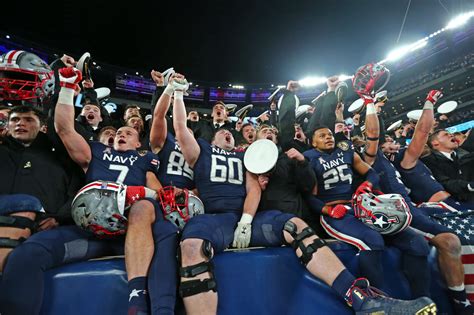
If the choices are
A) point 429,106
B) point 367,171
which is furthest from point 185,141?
point 429,106

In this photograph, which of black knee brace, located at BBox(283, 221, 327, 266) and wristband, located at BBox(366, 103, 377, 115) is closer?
black knee brace, located at BBox(283, 221, 327, 266)

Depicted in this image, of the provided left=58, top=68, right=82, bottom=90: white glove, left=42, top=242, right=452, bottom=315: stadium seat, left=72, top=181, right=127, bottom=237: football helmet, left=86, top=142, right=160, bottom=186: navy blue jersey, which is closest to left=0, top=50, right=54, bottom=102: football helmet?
left=58, top=68, right=82, bottom=90: white glove

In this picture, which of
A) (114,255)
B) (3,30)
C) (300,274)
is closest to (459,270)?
(300,274)

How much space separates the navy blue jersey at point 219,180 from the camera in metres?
2.47

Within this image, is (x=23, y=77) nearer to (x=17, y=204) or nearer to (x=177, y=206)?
(x=17, y=204)

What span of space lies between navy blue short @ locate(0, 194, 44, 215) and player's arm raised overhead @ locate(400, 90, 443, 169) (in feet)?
13.4

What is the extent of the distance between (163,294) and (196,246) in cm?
32

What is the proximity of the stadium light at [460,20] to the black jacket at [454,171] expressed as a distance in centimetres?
1597

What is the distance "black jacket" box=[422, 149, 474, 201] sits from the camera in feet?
11.9

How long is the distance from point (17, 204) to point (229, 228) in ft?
4.82

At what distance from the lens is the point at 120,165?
246cm

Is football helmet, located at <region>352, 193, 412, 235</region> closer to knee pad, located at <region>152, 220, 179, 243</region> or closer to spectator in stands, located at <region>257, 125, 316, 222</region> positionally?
spectator in stands, located at <region>257, 125, 316, 222</region>

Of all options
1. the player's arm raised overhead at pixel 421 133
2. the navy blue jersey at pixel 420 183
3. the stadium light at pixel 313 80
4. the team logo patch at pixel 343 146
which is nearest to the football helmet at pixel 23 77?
the team logo patch at pixel 343 146

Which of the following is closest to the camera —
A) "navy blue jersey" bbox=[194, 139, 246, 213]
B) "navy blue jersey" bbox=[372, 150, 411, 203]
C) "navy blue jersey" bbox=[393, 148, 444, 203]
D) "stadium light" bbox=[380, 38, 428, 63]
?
"navy blue jersey" bbox=[194, 139, 246, 213]
